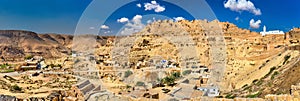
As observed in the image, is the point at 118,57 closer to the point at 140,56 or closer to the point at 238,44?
the point at 140,56

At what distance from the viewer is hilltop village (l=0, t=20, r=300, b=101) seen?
651 inches

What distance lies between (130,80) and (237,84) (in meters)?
11.8

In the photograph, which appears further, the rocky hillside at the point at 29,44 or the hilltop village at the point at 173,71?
the rocky hillside at the point at 29,44

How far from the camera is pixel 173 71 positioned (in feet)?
112

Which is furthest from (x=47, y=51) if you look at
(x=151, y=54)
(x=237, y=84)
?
(x=237, y=84)

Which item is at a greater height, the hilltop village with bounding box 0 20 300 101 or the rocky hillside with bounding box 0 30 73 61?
the rocky hillside with bounding box 0 30 73 61

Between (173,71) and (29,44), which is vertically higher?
(29,44)

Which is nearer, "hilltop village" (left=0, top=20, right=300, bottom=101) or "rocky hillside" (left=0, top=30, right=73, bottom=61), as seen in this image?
"hilltop village" (left=0, top=20, right=300, bottom=101)

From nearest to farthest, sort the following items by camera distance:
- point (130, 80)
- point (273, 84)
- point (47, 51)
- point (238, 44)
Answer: point (273, 84), point (130, 80), point (238, 44), point (47, 51)

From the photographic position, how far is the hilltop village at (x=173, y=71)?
54.3 ft

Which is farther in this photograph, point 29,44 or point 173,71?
point 29,44

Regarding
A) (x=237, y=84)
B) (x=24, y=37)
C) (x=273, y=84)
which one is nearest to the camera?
(x=273, y=84)

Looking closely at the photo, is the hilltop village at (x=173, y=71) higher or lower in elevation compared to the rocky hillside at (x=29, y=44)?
lower

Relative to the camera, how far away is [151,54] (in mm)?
55344
